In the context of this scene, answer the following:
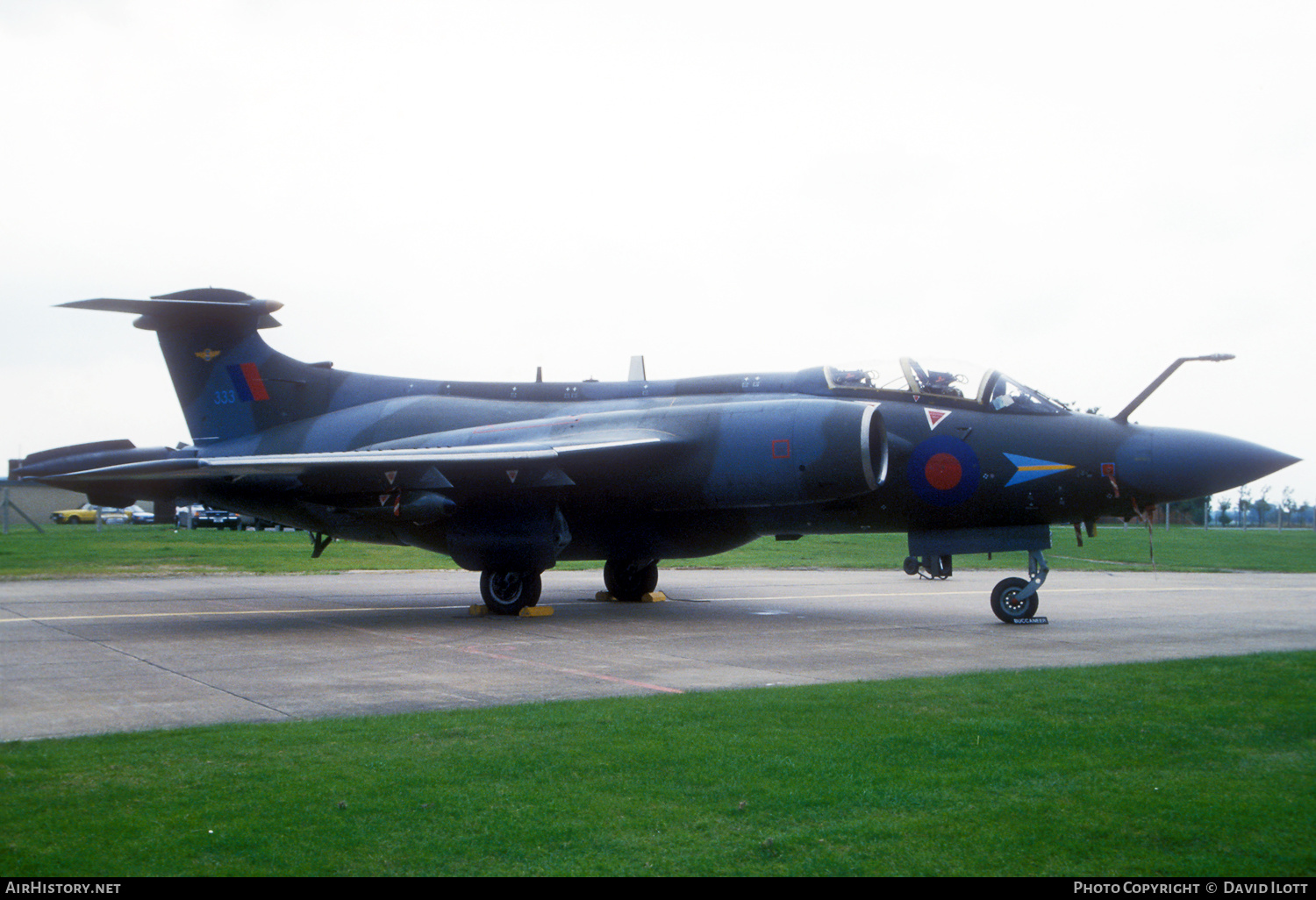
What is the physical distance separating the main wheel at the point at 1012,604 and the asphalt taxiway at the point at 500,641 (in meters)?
0.32

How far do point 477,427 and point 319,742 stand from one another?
10127 mm

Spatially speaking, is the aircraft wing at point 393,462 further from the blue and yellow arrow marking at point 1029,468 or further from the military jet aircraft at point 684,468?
the blue and yellow arrow marking at point 1029,468

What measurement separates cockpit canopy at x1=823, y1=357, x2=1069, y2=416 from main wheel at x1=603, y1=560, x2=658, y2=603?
470cm

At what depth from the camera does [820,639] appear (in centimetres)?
1148

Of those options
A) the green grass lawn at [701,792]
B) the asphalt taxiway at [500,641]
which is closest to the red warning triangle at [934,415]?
the asphalt taxiway at [500,641]

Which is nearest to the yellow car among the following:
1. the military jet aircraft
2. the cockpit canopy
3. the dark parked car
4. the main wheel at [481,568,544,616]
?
the dark parked car

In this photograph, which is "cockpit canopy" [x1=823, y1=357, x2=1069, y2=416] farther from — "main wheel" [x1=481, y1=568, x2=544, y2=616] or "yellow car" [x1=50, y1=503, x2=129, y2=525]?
"yellow car" [x1=50, y1=503, x2=129, y2=525]

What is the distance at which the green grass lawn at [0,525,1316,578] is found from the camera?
2498cm

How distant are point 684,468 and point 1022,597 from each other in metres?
4.60

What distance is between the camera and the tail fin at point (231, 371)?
16641 millimetres

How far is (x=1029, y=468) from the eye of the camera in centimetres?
1274

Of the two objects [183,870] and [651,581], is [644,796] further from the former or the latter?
[651,581]

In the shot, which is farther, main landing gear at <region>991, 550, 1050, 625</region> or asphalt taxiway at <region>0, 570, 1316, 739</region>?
main landing gear at <region>991, 550, 1050, 625</region>

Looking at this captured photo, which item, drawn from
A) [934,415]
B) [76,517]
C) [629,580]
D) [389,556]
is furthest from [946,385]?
[76,517]
